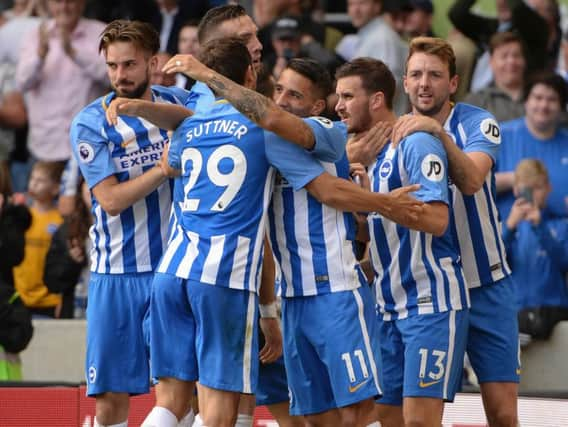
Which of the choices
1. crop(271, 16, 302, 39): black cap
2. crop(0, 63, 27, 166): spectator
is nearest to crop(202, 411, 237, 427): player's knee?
crop(271, 16, 302, 39): black cap

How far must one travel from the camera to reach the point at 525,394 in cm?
811

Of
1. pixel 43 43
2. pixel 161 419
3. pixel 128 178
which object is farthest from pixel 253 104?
pixel 43 43

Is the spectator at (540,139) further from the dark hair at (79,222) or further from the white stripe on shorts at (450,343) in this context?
the white stripe on shorts at (450,343)

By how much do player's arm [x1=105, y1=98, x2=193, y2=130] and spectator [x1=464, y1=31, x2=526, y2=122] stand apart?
489 cm

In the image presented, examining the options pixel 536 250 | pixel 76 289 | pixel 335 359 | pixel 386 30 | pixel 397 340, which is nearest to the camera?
pixel 335 359

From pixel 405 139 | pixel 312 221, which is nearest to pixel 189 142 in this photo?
pixel 312 221

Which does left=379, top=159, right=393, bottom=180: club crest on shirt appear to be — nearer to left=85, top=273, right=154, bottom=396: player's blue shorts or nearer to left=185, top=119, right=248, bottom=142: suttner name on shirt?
left=185, top=119, right=248, bottom=142: suttner name on shirt

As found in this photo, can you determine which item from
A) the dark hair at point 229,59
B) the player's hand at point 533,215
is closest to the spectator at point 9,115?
the player's hand at point 533,215

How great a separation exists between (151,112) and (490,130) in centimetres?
185

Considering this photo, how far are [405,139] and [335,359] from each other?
1205 millimetres

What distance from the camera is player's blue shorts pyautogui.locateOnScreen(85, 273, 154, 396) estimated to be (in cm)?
704

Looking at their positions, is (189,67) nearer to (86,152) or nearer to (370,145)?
(86,152)

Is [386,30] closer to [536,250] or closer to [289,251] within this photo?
[536,250]

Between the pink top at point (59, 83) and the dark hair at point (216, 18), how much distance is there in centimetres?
448
